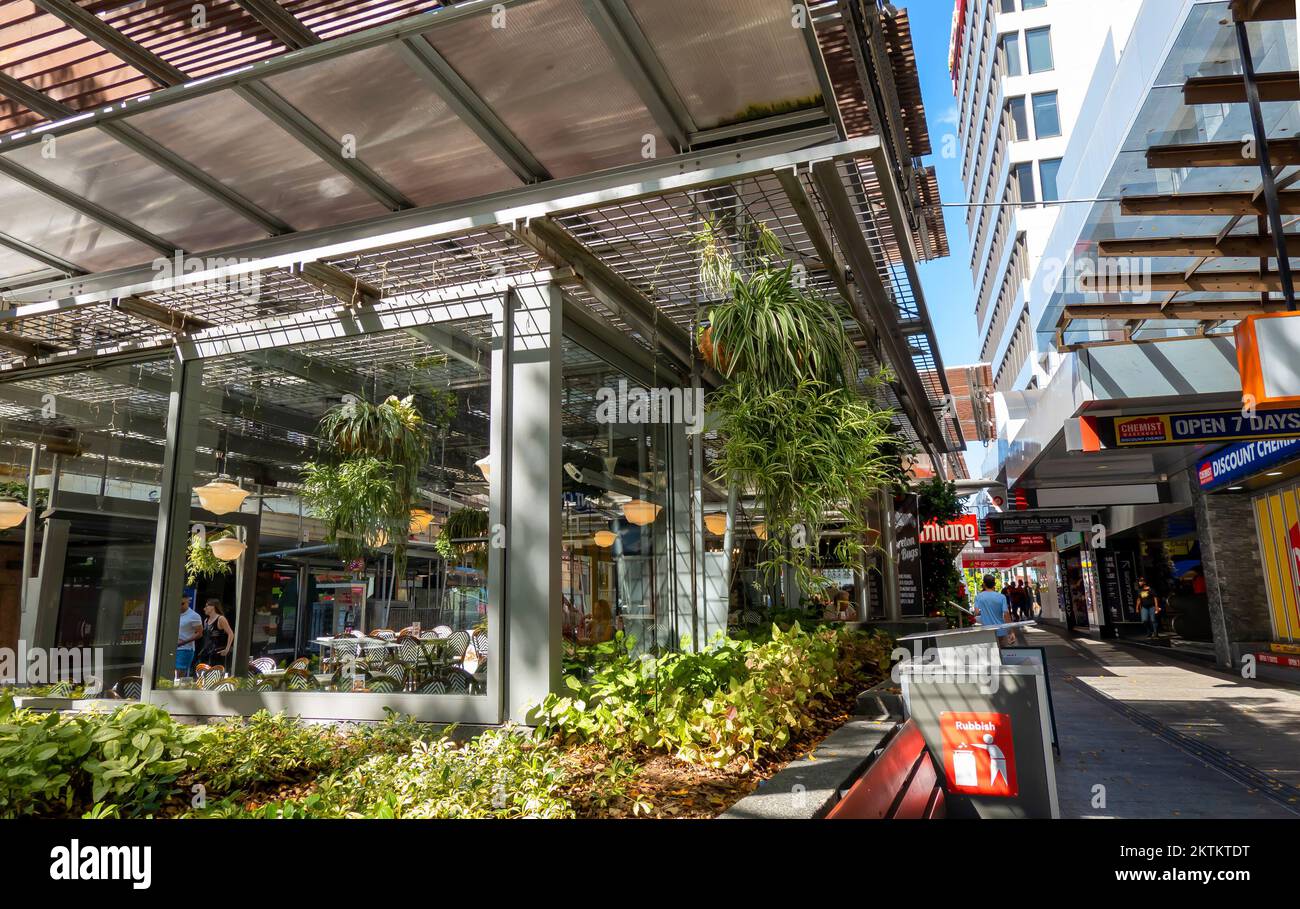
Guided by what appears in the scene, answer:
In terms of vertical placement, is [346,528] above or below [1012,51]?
below

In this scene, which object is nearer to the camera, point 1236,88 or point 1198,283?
point 1236,88

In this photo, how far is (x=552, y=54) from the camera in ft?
13.2

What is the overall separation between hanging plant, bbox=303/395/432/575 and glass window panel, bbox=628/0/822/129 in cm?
317

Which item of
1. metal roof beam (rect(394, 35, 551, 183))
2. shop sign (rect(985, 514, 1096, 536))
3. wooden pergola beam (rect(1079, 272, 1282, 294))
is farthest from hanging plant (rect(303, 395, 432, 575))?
shop sign (rect(985, 514, 1096, 536))

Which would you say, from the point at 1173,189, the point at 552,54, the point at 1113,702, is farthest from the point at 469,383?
the point at 1113,702

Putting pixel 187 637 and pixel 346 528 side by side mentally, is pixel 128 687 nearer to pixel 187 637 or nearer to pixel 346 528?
pixel 187 637

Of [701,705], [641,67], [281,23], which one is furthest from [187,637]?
[641,67]

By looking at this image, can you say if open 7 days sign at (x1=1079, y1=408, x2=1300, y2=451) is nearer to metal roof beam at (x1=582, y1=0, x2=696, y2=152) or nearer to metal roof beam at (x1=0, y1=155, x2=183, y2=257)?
metal roof beam at (x1=582, y1=0, x2=696, y2=152)

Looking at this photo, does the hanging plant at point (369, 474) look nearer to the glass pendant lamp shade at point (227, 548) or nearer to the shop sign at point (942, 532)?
the glass pendant lamp shade at point (227, 548)

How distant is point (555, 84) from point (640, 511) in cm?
397

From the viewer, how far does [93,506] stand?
24.8 ft

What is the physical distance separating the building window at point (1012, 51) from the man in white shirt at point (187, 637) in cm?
3840
